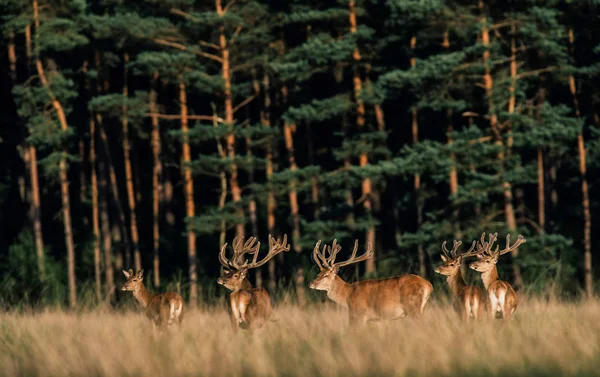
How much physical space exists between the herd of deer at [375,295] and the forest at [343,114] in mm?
8795

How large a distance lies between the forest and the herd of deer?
28.9 feet

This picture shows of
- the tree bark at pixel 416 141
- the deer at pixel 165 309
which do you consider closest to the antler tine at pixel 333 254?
the deer at pixel 165 309

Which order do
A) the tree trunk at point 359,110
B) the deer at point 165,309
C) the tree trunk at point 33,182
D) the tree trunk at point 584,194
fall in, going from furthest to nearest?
the tree trunk at point 33,182 → the tree trunk at point 359,110 → the tree trunk at point 584,194 → the deer at point 165,309

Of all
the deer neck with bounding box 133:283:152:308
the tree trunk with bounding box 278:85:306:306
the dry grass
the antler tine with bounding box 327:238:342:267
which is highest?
the tree trunk with bounding box 278:85:306:306

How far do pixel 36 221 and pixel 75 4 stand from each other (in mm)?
6646

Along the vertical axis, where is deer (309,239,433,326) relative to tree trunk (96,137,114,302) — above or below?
below

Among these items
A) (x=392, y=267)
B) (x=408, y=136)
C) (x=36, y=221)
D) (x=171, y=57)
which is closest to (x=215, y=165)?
(x=171, y=57)

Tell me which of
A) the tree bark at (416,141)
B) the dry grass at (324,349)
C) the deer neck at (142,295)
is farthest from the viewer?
the tree bark at (416,141)

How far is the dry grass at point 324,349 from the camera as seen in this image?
1005 cm

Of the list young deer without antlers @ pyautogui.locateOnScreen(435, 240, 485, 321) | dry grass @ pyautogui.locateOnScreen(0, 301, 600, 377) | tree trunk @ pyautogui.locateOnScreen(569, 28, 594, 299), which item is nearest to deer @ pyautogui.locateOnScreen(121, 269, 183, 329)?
dry grass @ pyautogui.locateOnScreen(0, 301, 600, 377)

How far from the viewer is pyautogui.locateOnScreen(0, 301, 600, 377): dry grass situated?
10047 millimetres

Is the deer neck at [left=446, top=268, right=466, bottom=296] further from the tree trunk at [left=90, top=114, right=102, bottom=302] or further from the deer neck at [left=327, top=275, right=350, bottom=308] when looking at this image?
the tree trunk at [left=90, top=114, right=102, bottom=302]

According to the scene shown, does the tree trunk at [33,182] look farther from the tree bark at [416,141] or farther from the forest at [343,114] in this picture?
the tree bark at [416,141]

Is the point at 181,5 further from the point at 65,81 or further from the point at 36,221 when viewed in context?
the point at 36,221
